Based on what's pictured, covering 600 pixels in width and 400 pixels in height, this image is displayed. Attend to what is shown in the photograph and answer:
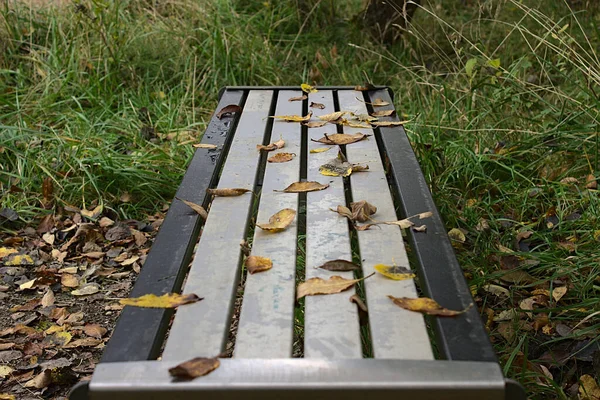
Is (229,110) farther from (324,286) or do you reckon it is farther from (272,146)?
(324,286)

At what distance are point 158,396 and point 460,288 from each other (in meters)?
0.59

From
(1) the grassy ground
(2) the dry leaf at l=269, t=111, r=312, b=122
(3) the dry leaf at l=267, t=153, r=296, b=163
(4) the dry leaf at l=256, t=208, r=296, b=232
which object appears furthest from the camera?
(2) the dry leaf at l=269, t=111, r=312, b=122

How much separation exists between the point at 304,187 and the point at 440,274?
1.79ft

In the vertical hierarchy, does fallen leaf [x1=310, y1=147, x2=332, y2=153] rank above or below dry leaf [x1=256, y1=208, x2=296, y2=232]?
below

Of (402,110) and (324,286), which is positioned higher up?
(324,286)

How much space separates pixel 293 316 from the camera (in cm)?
125

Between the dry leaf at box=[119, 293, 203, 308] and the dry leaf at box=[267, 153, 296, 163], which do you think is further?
the dry leaf at box=[267, 153, 296, 163]

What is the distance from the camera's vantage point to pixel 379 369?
108 centimetres

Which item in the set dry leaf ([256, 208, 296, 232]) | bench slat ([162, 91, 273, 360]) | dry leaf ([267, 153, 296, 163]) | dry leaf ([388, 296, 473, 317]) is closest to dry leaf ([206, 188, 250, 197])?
bench slat ([162, 91, 273, 360])

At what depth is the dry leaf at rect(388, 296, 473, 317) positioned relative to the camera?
123cm

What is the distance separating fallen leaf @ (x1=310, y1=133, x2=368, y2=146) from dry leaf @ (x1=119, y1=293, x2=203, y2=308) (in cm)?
104

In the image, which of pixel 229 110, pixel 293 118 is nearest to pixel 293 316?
pixel 293 118

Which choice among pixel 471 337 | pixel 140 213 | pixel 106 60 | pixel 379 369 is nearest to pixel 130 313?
pixel 379 369

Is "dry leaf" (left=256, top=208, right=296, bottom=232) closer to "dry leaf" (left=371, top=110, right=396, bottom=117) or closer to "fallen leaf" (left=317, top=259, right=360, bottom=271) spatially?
"fallen leaf" (left=317, top=259, right=360, bottom=271)
